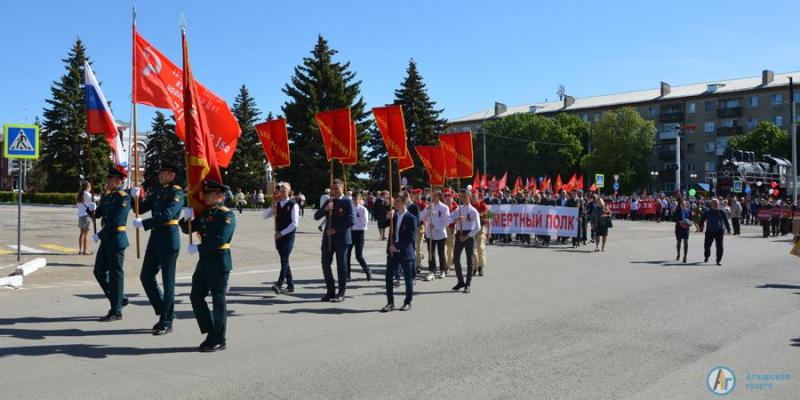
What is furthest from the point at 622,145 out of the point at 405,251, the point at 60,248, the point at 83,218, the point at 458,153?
the point at 405,251

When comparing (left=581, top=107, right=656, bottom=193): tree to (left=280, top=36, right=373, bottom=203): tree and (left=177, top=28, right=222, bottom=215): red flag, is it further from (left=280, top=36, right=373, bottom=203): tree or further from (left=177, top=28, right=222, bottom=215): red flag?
(left=177, top=28, right=222, bottom=215): red flag

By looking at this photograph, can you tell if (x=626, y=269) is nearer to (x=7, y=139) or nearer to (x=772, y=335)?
(x=772, y=335)

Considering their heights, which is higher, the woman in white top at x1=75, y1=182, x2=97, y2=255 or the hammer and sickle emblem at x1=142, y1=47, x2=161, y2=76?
the hammer and sickle emblem at x1=142, y1=47, x2=161, y2=76

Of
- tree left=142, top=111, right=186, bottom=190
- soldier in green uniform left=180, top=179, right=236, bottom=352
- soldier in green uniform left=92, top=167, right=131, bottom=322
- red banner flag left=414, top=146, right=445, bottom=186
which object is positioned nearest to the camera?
soldier in green uniform left=180, top=179, right=236, bottom=352

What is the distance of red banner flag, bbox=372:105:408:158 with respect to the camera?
12.9 m

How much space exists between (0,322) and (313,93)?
4208 cm

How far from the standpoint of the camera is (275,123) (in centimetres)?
1341

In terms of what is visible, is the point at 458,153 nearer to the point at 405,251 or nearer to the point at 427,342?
the point at 405,251

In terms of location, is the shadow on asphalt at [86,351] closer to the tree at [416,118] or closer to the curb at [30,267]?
the curb at [30,267]

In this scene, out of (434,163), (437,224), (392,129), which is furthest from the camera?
(434,163)

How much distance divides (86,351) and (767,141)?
84543 millimetres

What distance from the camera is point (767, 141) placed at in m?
77.8

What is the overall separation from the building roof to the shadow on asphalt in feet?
283

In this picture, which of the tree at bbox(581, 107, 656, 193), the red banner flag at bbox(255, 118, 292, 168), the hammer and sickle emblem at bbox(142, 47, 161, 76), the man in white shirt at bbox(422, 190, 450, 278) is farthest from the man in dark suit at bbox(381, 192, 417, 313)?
the tree at bbox(581, 107, 656, 193)
